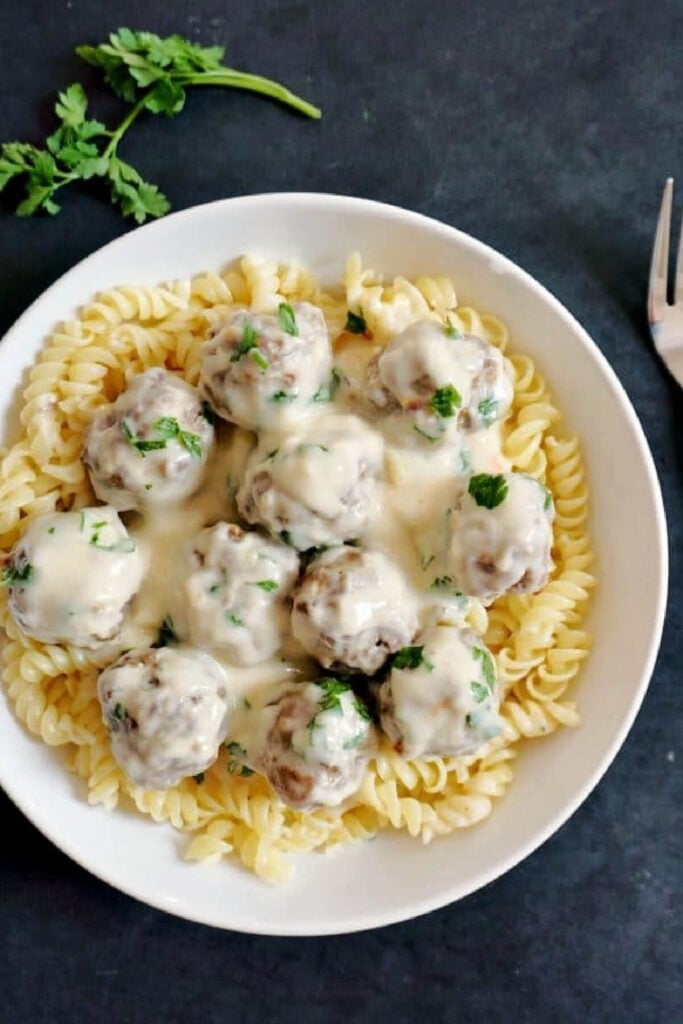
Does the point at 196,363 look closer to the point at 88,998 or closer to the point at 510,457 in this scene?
the point at 510,457

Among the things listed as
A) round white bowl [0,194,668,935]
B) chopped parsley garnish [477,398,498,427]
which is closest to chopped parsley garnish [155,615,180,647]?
round white bowl [0,194,668,935]

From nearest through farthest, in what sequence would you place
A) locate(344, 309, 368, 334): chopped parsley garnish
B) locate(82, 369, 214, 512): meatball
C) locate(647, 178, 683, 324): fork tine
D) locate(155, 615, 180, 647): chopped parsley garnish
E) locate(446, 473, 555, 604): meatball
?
locate(446, 473, 555, 604): meatball, locate(82, 369, 214, 512): meatball, locate(155, 615, 180, 647): chopped parsley garnish, locate(344, 309, 368, 334): chopped parsley garnish, locate(647, 178, 683, 324): fork tine

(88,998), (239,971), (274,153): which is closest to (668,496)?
(274,153)

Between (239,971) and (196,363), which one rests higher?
(196,363)

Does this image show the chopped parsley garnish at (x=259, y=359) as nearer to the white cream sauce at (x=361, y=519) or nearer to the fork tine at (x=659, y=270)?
the white cream sauce at (x=361, y=519)

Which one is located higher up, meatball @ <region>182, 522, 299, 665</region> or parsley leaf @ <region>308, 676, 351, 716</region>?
meatball @ <region>182, 522, 299, 665</region>

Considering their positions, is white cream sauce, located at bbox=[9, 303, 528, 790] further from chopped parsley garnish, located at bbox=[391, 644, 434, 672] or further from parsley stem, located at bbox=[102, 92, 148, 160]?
parsley stem, located at bbox=[102, 92, 148, 160]

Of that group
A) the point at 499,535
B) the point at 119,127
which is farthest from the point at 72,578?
the point at 119,127
